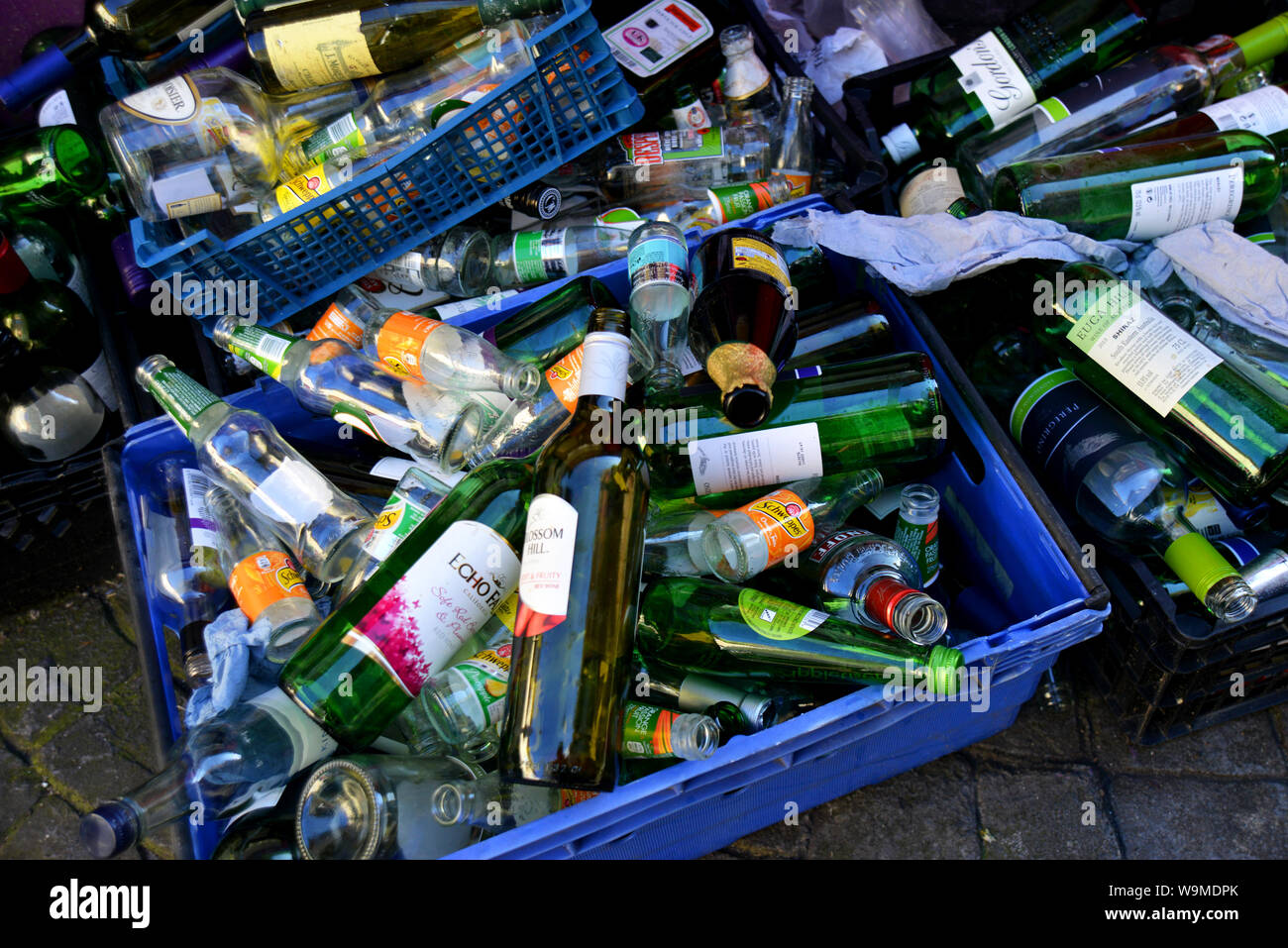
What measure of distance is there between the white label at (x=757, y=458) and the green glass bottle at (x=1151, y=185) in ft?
2.33

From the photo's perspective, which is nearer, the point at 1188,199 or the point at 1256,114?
the point at 1188,199

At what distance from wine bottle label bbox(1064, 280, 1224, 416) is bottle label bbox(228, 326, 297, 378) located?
1.41 meters

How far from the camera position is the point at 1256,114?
5.82 ft

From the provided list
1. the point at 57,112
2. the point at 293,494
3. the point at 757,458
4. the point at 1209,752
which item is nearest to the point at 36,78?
the point at 57,112

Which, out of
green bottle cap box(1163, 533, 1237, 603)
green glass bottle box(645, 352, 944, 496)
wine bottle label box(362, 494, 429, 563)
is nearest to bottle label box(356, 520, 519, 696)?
wine bottle label box(362, 494, 429, 563)

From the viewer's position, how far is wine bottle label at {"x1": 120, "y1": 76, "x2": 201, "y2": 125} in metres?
1.73

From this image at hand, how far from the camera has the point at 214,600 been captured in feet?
5.69

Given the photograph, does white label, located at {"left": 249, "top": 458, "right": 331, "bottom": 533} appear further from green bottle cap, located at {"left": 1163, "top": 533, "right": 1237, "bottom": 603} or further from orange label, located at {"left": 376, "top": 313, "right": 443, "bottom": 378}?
green bottle cap, located at {"left": 1163, "top": 533, "right": 1237, "bottom": 603}

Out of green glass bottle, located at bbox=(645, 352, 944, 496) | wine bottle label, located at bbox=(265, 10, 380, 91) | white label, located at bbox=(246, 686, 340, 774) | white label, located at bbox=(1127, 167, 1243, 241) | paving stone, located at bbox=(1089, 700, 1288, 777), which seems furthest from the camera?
paving stone, located at bbox=(1089, 700, 1288, 777)

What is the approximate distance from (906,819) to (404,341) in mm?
1381

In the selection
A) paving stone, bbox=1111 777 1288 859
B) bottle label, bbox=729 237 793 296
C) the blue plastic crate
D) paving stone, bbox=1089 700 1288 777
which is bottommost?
paving stone, bbox=1111 777 1288 859

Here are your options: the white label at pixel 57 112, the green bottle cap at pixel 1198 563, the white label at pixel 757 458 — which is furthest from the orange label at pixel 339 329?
the green bottle cap at pixel 1198 563

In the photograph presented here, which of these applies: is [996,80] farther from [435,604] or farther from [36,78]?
[36,78]

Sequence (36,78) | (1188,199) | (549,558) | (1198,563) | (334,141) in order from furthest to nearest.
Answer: (36,78) → (334,141) → (1188,199) → (1198,563) → (549,558)
